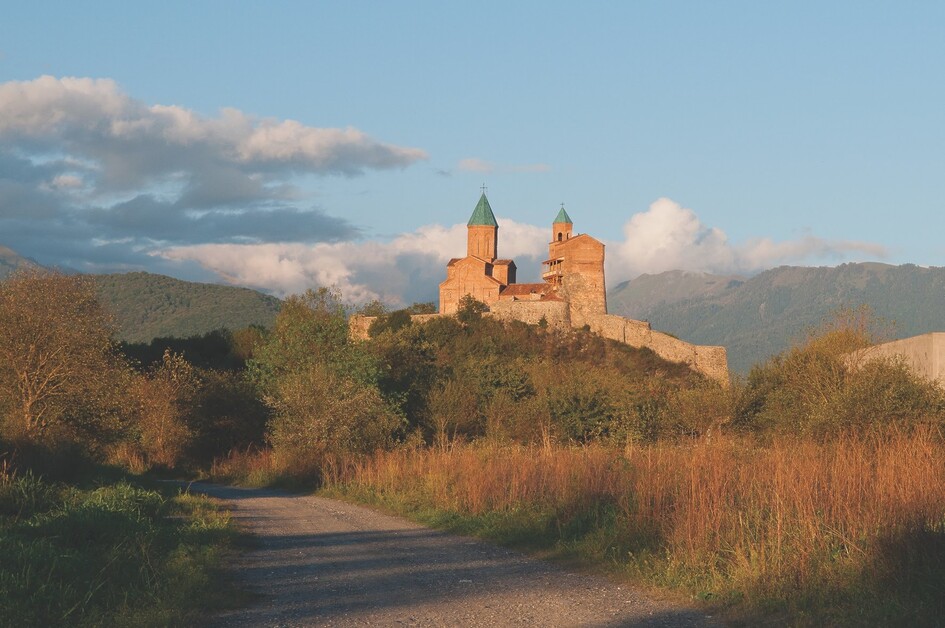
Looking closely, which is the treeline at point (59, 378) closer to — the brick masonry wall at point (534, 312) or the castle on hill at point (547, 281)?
the brick masonry wall at point (534, 312)

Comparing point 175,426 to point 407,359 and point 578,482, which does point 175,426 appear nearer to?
point 407,359

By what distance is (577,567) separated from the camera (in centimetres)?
1067

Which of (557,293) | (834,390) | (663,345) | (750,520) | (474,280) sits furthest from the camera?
(474,280)

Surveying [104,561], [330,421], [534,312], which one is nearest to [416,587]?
[104,561]

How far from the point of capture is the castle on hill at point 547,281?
90.0 metres

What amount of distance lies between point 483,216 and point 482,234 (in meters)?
2.36

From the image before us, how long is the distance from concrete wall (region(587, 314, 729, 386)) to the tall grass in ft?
204

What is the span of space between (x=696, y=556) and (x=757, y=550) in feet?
2.50

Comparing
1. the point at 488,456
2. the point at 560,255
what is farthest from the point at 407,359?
the point at 560,255

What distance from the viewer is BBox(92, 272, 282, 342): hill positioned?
128 metres

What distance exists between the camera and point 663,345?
260ft

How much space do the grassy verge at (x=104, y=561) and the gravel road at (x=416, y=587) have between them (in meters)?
0.50

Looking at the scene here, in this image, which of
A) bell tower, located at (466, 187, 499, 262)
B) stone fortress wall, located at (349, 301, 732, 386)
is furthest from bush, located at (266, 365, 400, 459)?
bell tower, located at (466, 187, 499, 262)

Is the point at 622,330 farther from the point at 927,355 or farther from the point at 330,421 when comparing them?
the point at 330,421
